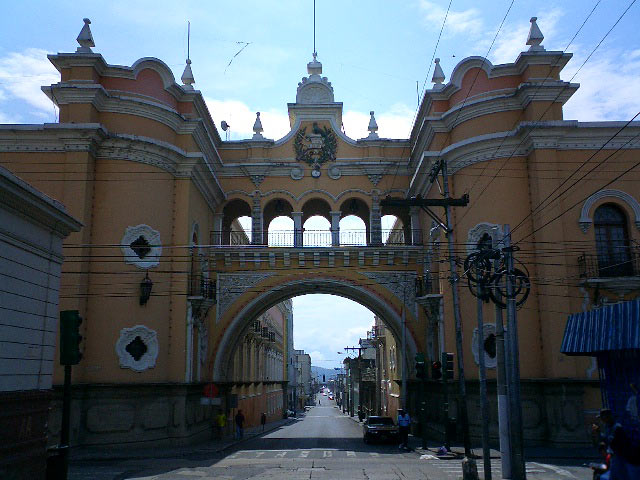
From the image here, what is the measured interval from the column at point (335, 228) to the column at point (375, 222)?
4.96 feet

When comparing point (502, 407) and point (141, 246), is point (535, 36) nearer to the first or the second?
point (502, 407)

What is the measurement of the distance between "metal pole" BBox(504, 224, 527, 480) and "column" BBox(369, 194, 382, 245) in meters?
15.1

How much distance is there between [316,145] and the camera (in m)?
30.1

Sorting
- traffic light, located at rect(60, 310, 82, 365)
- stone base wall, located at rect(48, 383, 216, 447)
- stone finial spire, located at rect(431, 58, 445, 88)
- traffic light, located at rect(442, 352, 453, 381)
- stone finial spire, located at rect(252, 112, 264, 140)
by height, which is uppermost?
stone finial spire, located at rect(431, 58, 445, 88)

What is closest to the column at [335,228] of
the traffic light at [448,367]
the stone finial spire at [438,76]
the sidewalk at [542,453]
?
the stone finial spire at [438,76]

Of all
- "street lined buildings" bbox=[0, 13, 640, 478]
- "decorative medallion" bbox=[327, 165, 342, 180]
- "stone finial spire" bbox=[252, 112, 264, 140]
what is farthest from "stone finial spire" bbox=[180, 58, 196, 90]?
"decorative medallion" bbox=[327, 165, 342, 180]

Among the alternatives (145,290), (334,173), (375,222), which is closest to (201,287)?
(145,290)

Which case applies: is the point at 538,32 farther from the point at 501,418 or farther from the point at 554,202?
the point at 501,418

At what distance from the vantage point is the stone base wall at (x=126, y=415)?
22125 mm

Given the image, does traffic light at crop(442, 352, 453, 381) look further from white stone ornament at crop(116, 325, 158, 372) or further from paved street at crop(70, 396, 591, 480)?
white stone ornament at crop(116, 325, 158, 372)

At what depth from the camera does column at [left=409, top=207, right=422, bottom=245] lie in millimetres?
29075

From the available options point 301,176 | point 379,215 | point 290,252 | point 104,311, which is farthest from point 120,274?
point 379,215

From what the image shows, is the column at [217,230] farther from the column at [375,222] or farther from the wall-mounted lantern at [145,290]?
the column at [375,222]

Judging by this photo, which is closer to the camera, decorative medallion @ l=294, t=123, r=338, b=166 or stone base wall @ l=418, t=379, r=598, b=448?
stone base wall @ l=418, t=379, r=598, b=448
